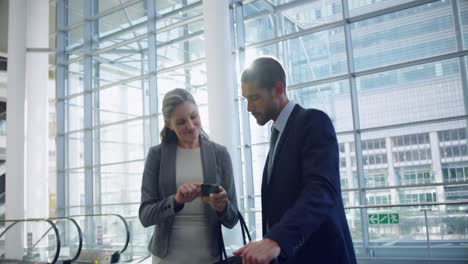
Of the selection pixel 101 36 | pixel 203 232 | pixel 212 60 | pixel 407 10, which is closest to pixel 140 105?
pixel 101 36

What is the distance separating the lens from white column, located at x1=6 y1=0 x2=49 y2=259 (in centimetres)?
1209

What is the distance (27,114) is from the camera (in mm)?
13789

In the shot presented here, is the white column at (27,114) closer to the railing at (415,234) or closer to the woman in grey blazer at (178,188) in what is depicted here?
the railing at (415,234)

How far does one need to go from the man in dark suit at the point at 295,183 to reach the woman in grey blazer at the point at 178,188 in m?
0.43

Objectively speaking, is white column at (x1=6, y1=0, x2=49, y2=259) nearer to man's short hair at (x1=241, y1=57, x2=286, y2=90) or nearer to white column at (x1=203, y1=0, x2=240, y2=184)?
white column at (x1=203, y1=0, x2=240, y2=184)

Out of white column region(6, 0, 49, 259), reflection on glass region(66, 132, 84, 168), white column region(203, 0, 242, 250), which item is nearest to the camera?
white column region(203, 0, 242, 250)

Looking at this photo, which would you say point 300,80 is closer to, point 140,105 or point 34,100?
point 140,105

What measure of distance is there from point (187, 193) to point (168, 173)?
26 cm

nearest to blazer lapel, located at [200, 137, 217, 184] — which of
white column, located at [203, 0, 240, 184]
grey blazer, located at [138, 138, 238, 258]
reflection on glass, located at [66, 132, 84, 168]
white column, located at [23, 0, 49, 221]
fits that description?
grey blazer, located at [138, 138, 238, 258]

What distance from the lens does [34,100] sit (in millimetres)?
13773

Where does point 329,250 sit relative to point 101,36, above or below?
A: below

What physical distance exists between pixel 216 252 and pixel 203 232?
0.12 metres

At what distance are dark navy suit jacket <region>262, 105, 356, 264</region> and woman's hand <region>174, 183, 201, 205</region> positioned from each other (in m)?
0.37

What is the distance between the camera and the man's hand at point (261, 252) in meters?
1.30
